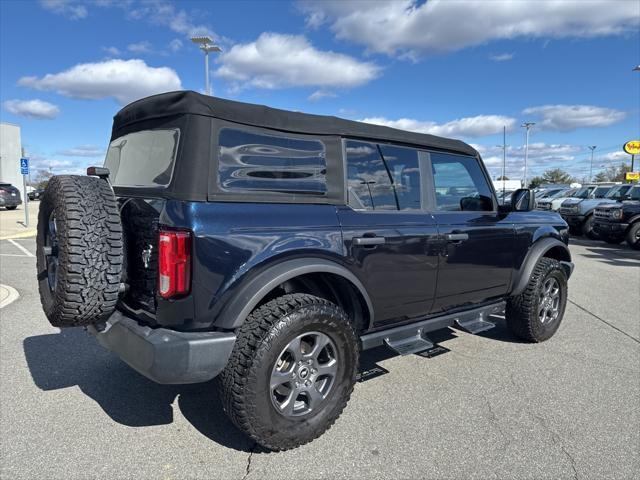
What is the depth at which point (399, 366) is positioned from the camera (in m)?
4.04

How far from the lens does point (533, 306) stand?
4.43 meters

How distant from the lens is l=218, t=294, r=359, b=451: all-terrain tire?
8.22 feet

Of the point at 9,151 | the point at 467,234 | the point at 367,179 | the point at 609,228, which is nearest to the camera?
the point at 367,179

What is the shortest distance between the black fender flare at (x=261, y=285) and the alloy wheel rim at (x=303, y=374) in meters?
0.35

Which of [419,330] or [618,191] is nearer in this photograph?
[419,330]

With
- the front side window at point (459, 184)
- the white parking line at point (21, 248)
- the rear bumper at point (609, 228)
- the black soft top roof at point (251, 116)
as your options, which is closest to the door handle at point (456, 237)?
the front side window at point (459, 184)

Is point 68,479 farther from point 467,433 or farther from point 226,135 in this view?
point 467,433

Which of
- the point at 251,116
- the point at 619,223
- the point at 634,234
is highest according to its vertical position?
the point at 251,116

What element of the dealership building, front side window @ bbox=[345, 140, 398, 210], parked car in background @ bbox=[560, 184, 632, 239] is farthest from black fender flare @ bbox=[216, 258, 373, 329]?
the dealership building

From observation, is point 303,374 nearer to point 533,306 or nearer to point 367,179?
point 367,179

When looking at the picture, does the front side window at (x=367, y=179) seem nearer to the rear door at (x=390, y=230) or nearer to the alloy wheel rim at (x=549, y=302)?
the rear door at (x=390, y=230)

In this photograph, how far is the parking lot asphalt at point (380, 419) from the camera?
8.49ft

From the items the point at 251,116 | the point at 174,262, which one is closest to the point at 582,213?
the point at 251,116

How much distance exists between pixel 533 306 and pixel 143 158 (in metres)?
3.67
